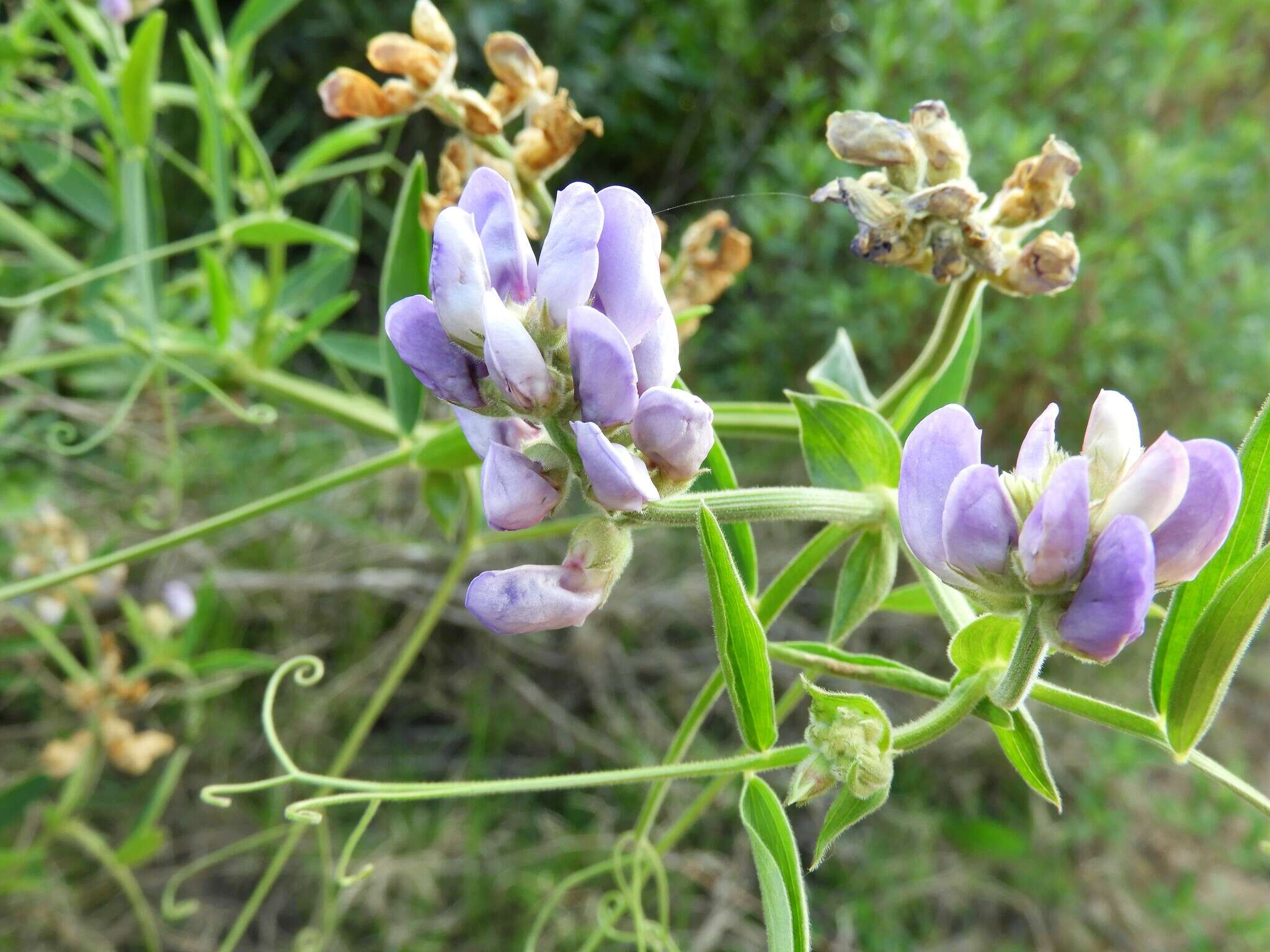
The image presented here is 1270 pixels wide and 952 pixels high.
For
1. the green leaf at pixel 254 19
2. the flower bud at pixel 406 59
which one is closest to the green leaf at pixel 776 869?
the flower bud at pixel 406 59

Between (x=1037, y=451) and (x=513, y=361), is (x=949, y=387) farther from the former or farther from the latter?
(x=513, y=361)

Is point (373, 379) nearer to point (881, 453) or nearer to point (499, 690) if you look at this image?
point (499, 690)

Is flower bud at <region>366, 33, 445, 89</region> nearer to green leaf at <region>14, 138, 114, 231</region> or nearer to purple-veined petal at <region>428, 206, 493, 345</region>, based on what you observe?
purple-veined petal at <region>428, 206, 493, 345</region>

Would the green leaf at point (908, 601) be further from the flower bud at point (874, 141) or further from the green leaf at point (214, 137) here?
the green leaf at point (214, 137)

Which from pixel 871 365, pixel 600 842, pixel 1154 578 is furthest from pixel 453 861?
pixel 1154 578

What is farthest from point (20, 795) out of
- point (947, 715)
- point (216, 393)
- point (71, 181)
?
point (947, 715)

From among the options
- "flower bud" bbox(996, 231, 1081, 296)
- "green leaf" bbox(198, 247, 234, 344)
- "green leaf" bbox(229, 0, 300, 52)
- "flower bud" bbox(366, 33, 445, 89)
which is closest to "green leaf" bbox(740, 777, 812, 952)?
"flower bud" bbox(996, 231, 1081, 296)
